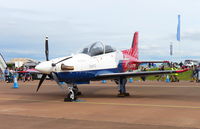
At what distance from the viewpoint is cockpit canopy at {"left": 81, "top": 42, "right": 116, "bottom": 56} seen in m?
14.1

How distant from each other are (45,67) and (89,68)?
97.7 inches

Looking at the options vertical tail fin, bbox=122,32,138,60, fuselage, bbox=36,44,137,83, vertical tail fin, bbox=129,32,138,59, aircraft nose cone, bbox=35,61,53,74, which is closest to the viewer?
aircraft nose cone, bbox=35,61,53,74

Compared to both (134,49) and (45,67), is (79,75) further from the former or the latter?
(134,49)

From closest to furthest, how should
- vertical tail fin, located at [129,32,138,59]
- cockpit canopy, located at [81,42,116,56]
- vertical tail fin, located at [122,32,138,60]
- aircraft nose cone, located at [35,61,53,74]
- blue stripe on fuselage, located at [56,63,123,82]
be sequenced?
aircraft nose cone, located at [35,61,53,74] → blue stripe on fuselage, located at [56,63,123,82] → cockpit canopy, located at [81,42,116,56] → vertical tail fin, located at [122,32,138,60] → vertical tail fin, located at [129,32,138,59]

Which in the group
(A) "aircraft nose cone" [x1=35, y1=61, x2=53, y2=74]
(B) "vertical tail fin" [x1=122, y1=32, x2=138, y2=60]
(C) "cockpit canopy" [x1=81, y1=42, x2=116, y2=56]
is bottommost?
(A) "aircraft nose cone" [x1=35, y1=61, x2=53, y2=74]

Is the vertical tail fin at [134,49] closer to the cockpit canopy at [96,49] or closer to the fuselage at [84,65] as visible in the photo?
the fuselage at [84,65]

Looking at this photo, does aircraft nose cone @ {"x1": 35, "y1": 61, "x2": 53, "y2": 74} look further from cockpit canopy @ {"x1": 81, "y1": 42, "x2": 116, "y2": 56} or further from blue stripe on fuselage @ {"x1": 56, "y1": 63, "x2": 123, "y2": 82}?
cockpit canopy @ {"x1": 81, "y1": 42, "x2": 116, "y2": 56}

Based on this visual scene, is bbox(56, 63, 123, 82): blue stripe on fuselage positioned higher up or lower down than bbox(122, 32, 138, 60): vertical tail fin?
lower down

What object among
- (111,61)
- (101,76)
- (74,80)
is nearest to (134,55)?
(111,61)

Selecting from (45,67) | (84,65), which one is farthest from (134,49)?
(45,67)

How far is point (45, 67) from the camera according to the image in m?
12.0

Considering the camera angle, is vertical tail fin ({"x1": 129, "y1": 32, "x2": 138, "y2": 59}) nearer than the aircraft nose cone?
No

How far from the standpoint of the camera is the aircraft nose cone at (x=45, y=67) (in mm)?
11977

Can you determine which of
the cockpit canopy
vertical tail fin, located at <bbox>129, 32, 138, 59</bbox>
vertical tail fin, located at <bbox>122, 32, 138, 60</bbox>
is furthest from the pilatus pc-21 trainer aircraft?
vertical tail fin, located at <bbox>129, 32, 138, 59</bbox>
